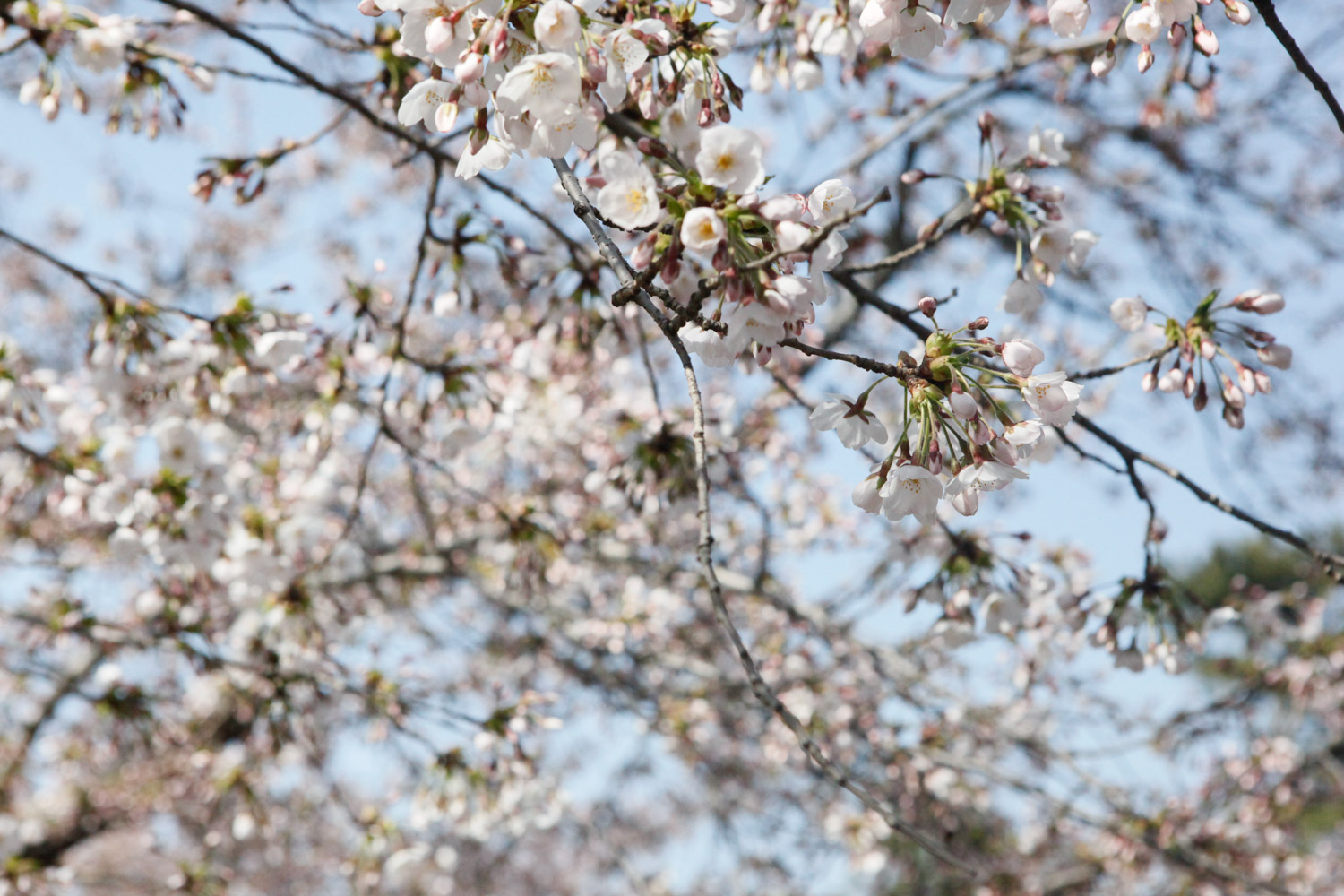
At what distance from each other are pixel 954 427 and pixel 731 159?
545 millimetres

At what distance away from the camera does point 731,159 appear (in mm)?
1158

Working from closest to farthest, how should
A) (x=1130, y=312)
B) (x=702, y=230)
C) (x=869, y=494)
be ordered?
(x=702, y=230), (x=869, y=494), (x=1130, y=312)

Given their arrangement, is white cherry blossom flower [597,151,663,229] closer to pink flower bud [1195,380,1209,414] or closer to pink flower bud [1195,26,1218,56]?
pink flower bud [1195,26,1218,56]

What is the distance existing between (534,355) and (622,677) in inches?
73.6

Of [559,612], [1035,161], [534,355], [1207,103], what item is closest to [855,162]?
[1207,103]

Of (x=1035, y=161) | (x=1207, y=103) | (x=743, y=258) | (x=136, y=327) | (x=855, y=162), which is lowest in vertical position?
(x=743, y=258)

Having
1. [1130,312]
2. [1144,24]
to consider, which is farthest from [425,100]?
[1130,312]

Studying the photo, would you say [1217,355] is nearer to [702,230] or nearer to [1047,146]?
[1047,146]

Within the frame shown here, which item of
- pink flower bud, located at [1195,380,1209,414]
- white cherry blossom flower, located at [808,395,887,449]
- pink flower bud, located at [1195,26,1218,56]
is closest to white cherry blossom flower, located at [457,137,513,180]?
white cherry blossom flower, located at [808,395,887,449]

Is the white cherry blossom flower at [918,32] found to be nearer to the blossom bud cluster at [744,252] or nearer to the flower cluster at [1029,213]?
the flower cluster at [1029,213]

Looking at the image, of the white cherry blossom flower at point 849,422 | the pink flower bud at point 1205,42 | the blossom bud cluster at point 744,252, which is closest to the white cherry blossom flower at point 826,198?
the blossom bud cluster at point 744,252

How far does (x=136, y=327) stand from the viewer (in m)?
2.53

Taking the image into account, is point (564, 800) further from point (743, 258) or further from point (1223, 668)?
point (1223, 668)

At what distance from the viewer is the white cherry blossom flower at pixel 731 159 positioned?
113 centimetres
